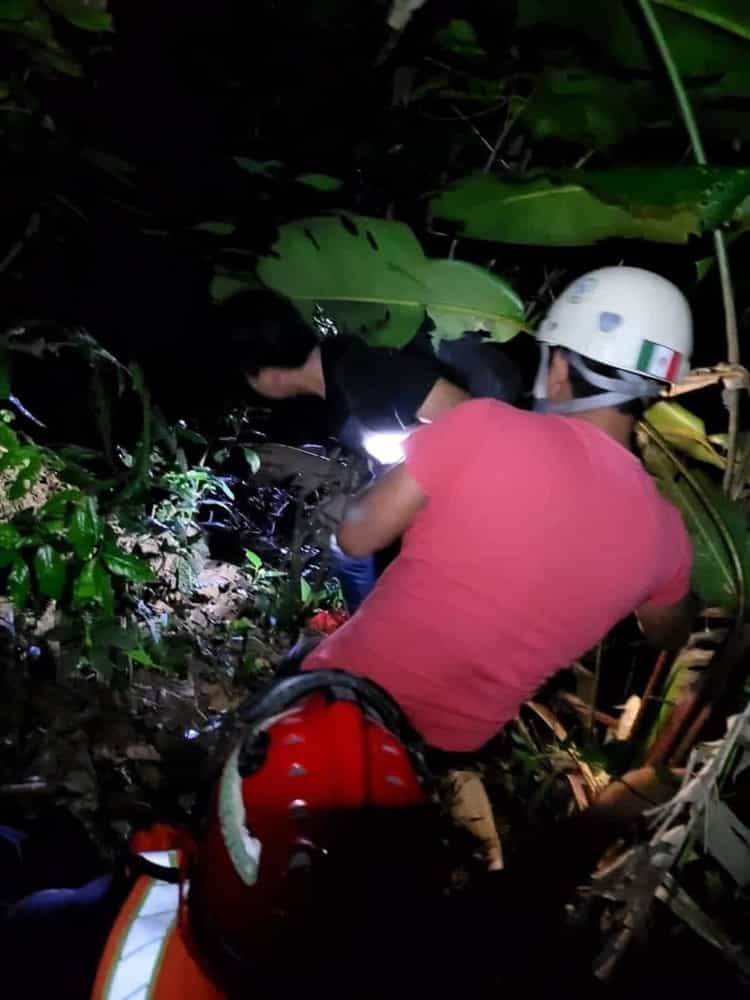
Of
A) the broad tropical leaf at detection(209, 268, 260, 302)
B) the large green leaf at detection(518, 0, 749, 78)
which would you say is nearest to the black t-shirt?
the broad tropical leaf at detection(209, 268, 260, 302)

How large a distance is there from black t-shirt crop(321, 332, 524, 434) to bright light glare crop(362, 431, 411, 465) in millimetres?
21

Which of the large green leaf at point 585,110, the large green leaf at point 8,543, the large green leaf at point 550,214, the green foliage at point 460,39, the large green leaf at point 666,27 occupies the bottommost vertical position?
the large green leaf at point 8,543

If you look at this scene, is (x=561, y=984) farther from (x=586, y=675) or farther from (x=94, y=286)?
(x=94, y=286)

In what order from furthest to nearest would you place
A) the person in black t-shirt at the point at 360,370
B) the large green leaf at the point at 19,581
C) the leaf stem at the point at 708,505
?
the large green leaf at the point at 19,581, the person in black t-shirt at the point at 360,370, the leaf stem at the point at 708,505

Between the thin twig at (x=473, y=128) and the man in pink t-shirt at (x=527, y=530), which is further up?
the thin twig at (x=473, y=128)

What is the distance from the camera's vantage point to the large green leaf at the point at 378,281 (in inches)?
72.6

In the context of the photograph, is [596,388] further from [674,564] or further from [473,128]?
[473,128]

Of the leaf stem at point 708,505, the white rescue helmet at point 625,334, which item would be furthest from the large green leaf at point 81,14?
the leaf stem at point 708,505

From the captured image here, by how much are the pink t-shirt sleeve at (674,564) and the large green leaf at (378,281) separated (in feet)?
2.02

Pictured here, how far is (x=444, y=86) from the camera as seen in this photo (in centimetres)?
236

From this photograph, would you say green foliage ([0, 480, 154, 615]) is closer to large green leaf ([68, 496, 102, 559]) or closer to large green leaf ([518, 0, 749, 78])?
large green leaf ([68, 496, 102, 559])

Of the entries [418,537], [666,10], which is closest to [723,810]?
[418,537]

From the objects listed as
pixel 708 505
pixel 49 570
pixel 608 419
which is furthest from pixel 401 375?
pixel 49 570

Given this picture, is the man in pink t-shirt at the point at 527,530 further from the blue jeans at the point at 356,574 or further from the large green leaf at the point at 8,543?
the large green leaf at the point at 8,543
